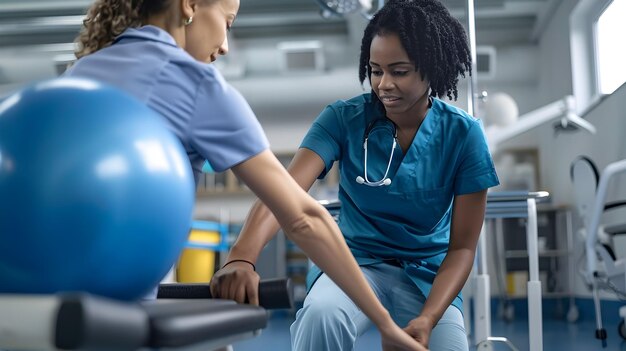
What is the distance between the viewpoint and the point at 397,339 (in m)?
1.17

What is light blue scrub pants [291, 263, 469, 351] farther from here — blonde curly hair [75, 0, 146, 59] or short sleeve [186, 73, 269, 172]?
blonde curly hair [75, 0, 146, 59]

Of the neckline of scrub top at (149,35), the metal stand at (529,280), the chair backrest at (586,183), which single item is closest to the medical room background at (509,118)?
the chair backrest at (586,183)

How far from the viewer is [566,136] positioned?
5996 millimetres

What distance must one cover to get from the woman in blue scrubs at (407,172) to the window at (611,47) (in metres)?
3.76

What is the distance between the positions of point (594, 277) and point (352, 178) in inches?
102

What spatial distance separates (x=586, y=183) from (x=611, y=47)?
1.77 meters

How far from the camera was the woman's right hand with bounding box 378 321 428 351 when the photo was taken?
116 cm

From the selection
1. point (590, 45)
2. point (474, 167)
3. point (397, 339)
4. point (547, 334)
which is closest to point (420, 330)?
point (397, 339)

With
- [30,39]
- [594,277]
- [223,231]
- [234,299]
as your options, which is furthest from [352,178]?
[30,39]

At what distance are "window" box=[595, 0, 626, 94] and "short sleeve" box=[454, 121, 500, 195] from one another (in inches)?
148

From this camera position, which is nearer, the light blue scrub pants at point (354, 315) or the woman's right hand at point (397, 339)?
the woman's right hand at point (397, 339)

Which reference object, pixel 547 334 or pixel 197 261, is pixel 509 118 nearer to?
pixel 547 334

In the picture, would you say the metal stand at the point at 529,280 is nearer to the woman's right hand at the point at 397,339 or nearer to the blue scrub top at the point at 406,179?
the blue scrub top at the point at 406,179

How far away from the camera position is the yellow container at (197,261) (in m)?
5.71
